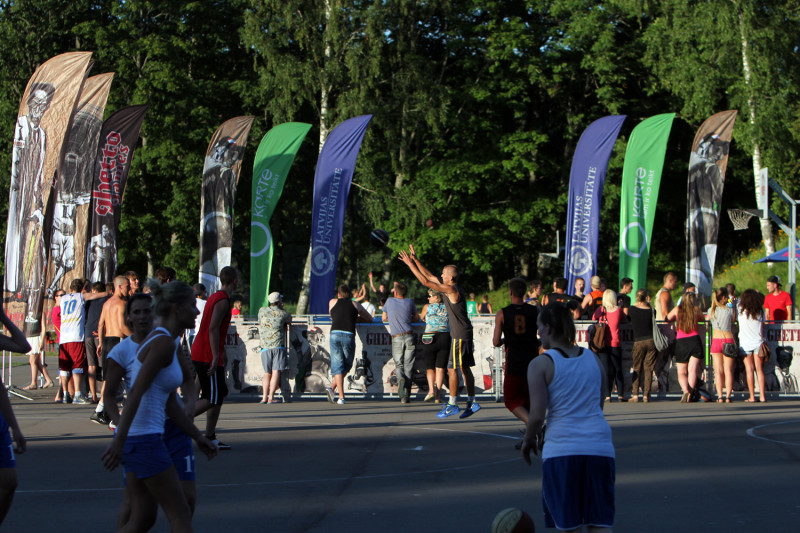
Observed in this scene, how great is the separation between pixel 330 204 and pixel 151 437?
14.9 meters

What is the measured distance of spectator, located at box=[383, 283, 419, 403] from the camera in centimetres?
1563

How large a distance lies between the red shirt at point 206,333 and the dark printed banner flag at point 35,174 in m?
7.90

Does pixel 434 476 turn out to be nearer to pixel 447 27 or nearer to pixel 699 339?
pixel 699 339

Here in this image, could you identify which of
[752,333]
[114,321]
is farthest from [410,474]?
[752,333]

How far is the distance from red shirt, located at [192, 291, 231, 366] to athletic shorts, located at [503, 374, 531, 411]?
2.98 m

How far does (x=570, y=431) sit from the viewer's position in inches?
195

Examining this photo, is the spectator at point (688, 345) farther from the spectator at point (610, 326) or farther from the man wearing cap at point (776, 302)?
the man wearing cap at point (776, 302)

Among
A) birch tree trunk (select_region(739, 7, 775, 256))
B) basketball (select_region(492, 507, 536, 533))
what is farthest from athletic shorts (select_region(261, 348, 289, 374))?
birch tree trunk (select_region(739, 7, 775, 256))

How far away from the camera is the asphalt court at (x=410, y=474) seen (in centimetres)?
708

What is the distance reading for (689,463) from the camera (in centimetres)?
958

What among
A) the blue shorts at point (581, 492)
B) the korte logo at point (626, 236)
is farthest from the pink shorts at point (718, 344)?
the blue shorts at point (581, 492)

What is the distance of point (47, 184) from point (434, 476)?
38.0ft

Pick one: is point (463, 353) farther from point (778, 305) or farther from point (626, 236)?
point (626, 236)

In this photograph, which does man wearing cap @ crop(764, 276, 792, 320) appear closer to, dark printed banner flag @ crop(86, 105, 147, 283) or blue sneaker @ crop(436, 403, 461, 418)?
blue sneaker @ crop(436, 403, 461, 418)
